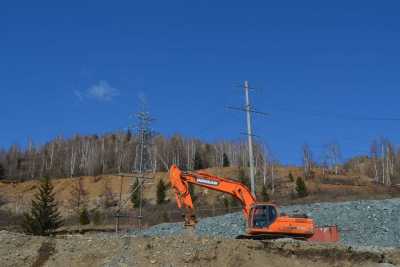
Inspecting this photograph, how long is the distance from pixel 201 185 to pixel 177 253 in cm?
550

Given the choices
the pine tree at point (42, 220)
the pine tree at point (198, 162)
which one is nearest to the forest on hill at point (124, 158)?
the pine tree at point (198, 162)

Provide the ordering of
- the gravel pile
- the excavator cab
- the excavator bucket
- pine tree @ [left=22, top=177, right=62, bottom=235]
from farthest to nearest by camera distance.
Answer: pine tree @ [left=22, top=177, right=62, bottom=235], the gravel pile, the excavator bucket, the excavator cab

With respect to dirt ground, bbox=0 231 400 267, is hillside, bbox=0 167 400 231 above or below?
above

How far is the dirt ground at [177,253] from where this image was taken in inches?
728

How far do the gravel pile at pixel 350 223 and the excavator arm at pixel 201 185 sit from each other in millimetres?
6123

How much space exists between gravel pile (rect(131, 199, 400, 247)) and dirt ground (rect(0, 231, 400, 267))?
9490 mm

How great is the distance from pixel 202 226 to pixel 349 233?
9965 mm

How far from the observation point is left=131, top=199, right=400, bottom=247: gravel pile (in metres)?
29.4

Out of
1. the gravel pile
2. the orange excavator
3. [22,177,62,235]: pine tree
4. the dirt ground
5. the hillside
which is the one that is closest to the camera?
the dirt ground

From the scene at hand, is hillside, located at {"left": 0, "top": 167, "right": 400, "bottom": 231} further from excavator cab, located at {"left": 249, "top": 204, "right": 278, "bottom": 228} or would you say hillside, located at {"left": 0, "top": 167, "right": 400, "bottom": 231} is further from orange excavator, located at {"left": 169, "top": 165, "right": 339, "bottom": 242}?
excavator cab, located at {"left": 249, "top": 204, "right": 278, "bottom": 228}

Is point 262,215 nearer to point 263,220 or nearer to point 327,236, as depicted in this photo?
point 263,220

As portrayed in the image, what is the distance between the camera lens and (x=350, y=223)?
31625 mm

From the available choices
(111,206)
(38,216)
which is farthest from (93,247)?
(111,206)

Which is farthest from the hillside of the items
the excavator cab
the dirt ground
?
the dirt ground
